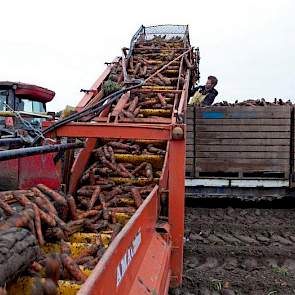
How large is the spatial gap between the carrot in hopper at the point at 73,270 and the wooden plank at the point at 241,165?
584 cm

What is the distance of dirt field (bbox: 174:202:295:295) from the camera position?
5.10 metres

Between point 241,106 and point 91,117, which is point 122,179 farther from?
point 241,106

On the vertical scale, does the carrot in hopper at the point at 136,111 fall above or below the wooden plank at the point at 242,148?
above

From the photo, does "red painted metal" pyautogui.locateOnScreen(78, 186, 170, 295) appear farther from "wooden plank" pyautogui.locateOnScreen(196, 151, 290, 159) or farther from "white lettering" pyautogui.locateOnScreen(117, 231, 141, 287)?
"wooden plank" pyautogui.locateOnScreen(196, 151, 290, 159)

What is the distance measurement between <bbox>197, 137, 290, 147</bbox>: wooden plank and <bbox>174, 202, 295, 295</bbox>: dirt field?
3.79 feet

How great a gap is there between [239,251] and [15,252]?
431 cm

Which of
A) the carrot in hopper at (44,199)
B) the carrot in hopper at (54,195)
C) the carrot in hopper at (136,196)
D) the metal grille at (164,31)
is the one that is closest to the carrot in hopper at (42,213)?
the carrot in hopper at (44,199)

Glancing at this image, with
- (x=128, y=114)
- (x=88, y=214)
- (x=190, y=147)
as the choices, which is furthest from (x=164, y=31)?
(x=88, y=214)

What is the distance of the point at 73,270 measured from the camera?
2.69 m

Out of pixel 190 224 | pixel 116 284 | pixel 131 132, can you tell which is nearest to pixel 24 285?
pixel 116 284

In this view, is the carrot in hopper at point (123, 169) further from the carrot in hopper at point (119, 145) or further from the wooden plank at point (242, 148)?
the wooden plank at point (242, 148)

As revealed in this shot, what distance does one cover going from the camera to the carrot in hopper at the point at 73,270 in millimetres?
2676

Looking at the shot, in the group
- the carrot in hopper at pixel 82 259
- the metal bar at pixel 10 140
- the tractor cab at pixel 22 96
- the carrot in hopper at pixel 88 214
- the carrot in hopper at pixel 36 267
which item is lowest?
the carrot in hopper at pixel 82 259

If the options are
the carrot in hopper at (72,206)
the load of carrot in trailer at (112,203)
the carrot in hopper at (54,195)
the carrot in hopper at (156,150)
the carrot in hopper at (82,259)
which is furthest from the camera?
the carrot in hopper at (156,150)
